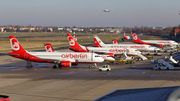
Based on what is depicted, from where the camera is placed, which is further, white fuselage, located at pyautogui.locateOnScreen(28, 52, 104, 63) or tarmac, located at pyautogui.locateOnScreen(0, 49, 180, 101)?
white fuselage, located at pyautogui.locateOnScreen(28, 52, 104, 63)

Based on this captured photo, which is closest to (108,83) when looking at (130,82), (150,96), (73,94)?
(130,82)

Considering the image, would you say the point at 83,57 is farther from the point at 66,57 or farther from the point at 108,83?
the point at 108,83

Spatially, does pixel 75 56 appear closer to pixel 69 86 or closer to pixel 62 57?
pixel 62 57

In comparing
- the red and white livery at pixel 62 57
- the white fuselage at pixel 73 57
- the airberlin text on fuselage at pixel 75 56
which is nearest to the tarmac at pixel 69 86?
the red and white livery at pixel 62 57

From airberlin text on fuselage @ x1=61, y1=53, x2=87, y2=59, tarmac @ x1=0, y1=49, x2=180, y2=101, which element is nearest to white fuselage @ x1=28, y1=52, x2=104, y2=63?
airberlin text on fuselage @ x1=61, y1=53, x2=87, y2=59

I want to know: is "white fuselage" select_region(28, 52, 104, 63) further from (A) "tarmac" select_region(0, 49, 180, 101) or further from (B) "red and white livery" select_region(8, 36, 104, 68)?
(A) "tarmac" select_region(0, 49, 180, 101)

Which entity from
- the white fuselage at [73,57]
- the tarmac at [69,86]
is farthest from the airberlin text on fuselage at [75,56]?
the tarmac at [69,86]

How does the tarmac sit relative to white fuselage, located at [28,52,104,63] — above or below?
below

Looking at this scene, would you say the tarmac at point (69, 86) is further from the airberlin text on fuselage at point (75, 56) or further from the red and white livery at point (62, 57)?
the airberlin text on fuselage at point (75, 56)

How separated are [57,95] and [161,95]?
21624mm

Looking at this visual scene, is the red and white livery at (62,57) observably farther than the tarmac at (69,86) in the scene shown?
Yes

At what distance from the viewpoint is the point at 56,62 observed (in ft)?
196

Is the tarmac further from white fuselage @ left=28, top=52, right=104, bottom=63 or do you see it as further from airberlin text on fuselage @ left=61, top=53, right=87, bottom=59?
airberlin text on fuselage @ left=61, top=53, right=87, bottom=59

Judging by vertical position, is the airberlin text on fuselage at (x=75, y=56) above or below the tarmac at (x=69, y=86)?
above
